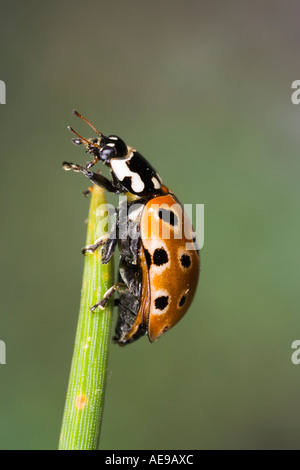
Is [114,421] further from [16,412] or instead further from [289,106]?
[289,106]

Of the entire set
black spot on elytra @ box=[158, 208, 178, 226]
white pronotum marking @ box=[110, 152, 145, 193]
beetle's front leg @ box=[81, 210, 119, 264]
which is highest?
white pronotum marking @ box=[110, 152, 145, 193]

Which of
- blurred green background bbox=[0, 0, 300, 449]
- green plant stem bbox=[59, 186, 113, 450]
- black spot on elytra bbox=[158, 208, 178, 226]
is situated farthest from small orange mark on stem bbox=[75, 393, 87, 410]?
blurred green background bbox=[0, 0, 300, 449]

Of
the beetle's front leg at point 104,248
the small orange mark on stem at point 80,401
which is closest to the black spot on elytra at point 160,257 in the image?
the beetle's front leg at point 104,248

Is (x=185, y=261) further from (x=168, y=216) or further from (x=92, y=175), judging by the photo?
(x=92, y=175)

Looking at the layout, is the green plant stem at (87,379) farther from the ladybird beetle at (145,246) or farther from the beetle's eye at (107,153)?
the beetle's eye at (107,153)

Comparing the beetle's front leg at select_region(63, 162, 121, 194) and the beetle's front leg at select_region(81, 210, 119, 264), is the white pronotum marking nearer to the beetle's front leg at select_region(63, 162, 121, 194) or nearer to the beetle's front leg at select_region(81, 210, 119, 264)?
the beetle's front leg at select_region(63, 162, 121, 194)
